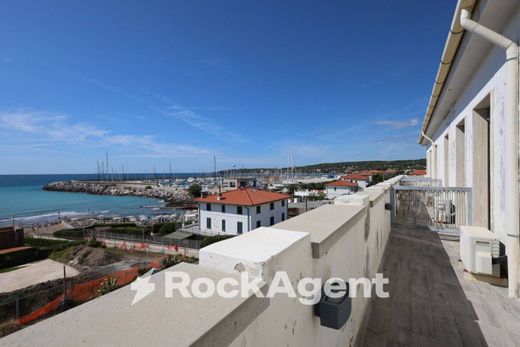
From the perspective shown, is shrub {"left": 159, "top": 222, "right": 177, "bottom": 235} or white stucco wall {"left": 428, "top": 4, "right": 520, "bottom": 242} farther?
shrub {"left": 159, "top": 222, "right": 177, "bottom": 235}

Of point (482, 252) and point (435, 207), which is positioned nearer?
point (482, 252)

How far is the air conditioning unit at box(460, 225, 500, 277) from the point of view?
329 cm

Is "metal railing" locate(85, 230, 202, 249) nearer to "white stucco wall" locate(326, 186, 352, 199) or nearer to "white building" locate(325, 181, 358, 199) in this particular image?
"white building" locate(325, 181, 358, 199)

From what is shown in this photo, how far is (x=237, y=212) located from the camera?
957 inches

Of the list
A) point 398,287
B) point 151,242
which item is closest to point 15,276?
point 151,242

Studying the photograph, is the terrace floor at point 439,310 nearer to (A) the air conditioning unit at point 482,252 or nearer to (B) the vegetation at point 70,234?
(A) the air conditioning unit at point 482,252

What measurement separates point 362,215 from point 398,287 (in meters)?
1.68

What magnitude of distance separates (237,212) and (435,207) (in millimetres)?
19483

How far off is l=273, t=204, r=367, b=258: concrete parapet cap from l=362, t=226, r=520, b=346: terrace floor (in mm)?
1324

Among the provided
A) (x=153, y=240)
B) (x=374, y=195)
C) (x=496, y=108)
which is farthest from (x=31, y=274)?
(x=496, y=108)

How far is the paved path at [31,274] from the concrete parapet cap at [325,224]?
21204 mm

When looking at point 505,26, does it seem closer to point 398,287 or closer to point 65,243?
point 398,287

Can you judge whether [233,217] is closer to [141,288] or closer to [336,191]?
[336,191]

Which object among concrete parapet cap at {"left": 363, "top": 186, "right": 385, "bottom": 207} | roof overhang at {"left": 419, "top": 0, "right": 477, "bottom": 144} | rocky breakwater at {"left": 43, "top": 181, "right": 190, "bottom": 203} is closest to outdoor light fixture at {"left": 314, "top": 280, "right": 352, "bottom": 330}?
concrete parapet cap at {"left": 363, "top": 186, "right": 385, "bottom": 207}
